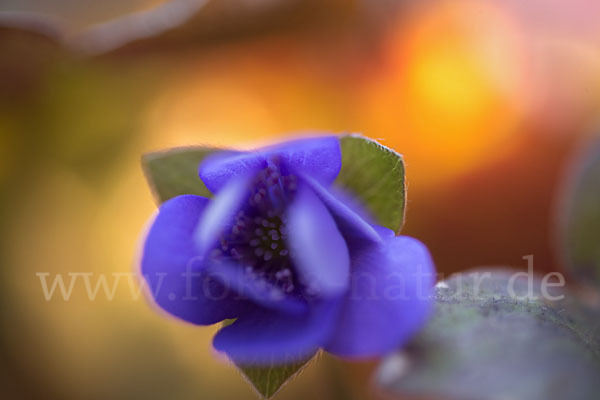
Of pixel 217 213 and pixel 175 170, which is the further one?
pixel 175 170

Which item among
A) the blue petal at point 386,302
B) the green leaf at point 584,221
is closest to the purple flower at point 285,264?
the blue petal at point 386,302

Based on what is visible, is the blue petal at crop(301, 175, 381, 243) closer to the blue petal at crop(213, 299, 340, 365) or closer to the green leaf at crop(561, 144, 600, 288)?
the blue petal at crop(213, 299, 340, 365)

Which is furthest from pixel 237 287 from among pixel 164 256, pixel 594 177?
pixel 594 177

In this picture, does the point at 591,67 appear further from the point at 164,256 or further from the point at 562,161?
the point at 164,256

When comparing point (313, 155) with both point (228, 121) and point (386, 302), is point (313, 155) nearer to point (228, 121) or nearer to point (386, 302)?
point (386, 302)

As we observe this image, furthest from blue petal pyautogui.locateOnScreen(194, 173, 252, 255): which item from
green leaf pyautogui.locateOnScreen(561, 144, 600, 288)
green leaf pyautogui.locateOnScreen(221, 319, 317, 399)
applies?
green leaf pyautogui.locateOnScreen(561, 144, 600, 288)

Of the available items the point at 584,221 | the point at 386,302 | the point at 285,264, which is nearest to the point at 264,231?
the point at 285,264

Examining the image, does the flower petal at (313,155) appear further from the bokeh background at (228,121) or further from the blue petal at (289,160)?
the bokeh background at (228,121)
